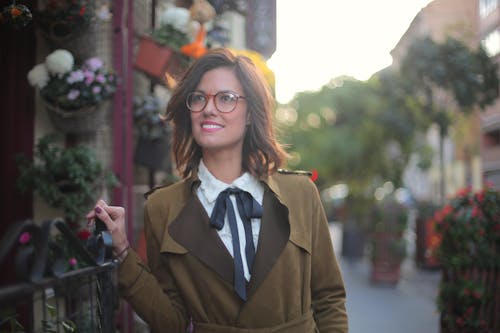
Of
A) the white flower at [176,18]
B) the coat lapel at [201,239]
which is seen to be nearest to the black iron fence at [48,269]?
the coat lapel at [201,239]

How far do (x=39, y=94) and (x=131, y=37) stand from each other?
0.91m

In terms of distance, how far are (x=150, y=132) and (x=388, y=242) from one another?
7.19 meters

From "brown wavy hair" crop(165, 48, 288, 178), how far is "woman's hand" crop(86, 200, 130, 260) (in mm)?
469

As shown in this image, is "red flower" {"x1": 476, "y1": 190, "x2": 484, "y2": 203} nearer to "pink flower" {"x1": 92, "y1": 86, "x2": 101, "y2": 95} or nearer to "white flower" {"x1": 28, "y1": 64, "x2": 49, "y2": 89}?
"pink flower" {"x1": 92, "y1": 86, "x2": 101, "y2": 95}

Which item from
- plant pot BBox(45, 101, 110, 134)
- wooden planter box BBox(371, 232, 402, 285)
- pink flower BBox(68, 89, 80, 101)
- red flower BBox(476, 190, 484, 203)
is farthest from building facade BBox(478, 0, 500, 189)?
pink flower BBox(68, 89, 80, 101)

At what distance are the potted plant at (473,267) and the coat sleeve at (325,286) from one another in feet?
9.79

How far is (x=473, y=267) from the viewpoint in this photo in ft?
15.9

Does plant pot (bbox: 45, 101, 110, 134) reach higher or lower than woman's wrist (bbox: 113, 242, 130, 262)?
higher

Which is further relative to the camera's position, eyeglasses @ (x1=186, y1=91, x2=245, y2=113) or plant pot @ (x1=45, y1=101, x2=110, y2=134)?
plant pot @ (x1=45, y1=101, x2=110, y2=134)

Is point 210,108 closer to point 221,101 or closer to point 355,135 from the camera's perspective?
point 221,101

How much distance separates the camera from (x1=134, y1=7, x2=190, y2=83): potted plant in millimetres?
4641

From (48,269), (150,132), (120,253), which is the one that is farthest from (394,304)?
(48,269)

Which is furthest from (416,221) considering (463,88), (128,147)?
(128,147)

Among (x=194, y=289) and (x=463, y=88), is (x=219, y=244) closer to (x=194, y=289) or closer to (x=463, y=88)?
(x=194, y=289)
